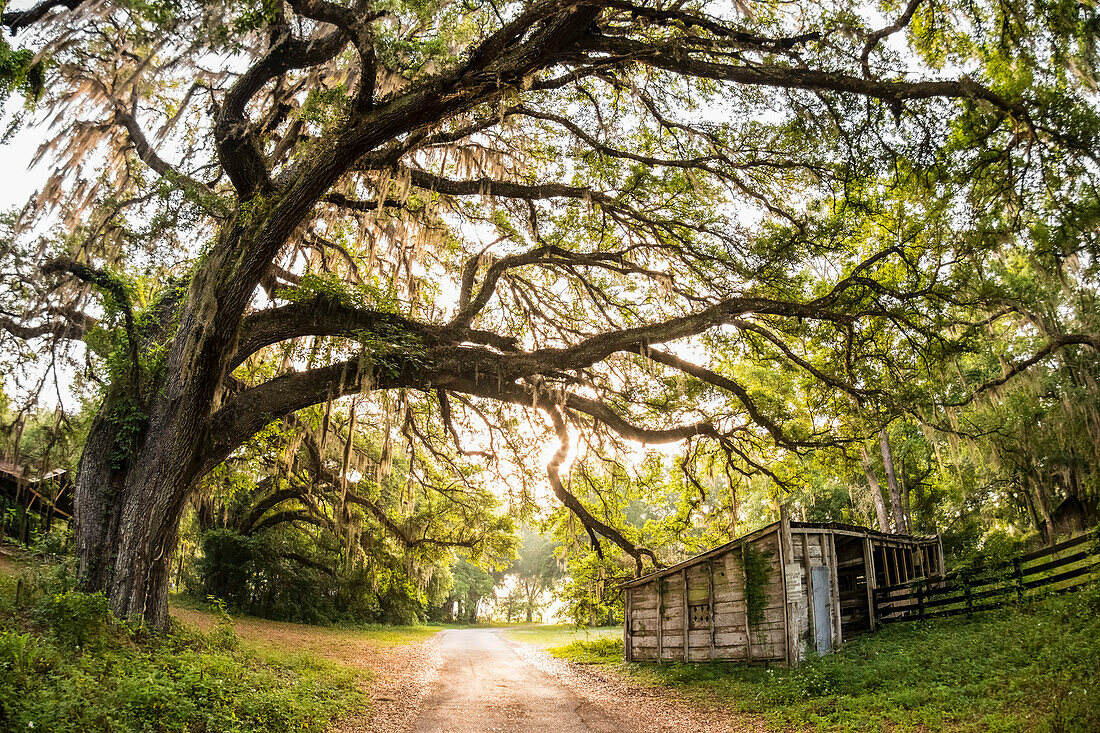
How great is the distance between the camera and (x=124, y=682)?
539cm

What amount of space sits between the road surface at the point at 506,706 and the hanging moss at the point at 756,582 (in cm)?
353

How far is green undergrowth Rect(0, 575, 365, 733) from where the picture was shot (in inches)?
188

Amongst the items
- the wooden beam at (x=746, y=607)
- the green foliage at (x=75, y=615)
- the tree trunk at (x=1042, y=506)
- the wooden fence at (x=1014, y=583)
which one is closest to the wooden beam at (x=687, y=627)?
the wooden beam at (x=746, y=607)

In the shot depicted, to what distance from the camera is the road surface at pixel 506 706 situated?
7613 millimetres

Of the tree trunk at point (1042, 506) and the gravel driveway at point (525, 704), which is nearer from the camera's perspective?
the gravel driveway at point (525, 704)

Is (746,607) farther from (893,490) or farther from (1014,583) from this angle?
(893,490)

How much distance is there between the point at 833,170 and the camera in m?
8.46

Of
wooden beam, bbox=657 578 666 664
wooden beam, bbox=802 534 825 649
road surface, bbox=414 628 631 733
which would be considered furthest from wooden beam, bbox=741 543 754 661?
road surface, bbox=414 628 631 733

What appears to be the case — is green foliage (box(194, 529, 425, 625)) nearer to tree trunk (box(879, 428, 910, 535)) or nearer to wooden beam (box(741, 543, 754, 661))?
wooden beam (box(741, 543, 754, 661))

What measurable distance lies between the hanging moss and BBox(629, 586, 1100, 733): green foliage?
95cm

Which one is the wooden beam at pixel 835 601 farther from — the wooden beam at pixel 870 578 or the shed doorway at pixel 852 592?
the wooden beam at pixel 870 578

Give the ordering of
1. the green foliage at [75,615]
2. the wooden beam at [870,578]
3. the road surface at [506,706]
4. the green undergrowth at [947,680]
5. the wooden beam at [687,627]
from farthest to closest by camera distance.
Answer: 1. the wooden beam at [870,578]
2. the wooden beam at [687,627]
3. the road surface at [506,706]
4. the green foliage at [75,615]
5. the green undergrowth at [947,680]

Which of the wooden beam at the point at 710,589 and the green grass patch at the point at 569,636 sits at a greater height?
the wooden beam at the point at 710,589

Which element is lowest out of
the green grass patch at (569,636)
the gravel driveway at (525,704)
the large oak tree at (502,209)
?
the green grass patch at (569,636)
